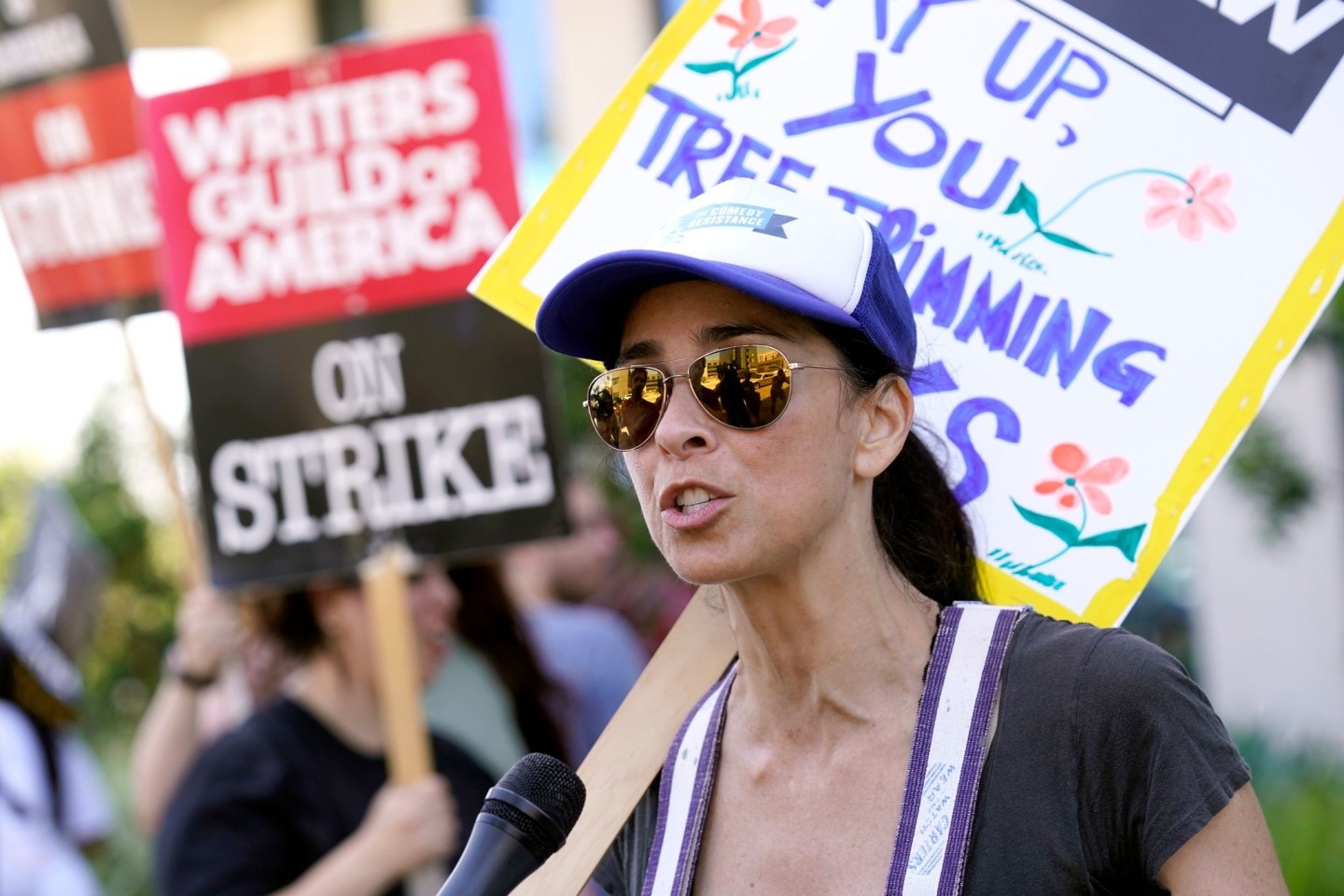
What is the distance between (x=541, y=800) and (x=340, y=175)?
91.0 inches

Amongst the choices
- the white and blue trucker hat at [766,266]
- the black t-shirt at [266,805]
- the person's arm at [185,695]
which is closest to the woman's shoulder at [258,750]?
the black t-shirt at [266,805]

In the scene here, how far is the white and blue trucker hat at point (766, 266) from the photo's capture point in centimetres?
184

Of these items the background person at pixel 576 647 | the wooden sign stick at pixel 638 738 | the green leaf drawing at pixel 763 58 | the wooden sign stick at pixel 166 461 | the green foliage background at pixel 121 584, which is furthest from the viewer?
the green foliage background at pixel 121 584

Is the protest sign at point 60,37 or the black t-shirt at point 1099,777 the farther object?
the protest sign at point 60,37

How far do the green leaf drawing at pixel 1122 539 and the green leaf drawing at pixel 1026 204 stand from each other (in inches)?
16.4

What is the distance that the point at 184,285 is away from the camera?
3812mm

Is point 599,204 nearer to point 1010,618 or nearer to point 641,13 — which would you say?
point 1010,618

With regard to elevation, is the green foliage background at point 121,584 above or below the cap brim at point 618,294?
below

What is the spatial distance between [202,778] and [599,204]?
6.17 ft

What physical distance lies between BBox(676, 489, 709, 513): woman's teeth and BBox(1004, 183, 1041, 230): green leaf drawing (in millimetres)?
631

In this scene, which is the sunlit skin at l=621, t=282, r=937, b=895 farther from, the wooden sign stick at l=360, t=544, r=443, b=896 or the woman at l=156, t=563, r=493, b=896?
the woman at l=156, t=563, r=493, b=896

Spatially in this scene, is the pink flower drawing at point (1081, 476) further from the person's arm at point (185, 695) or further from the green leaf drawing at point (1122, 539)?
the person's arm at point (185, 695)

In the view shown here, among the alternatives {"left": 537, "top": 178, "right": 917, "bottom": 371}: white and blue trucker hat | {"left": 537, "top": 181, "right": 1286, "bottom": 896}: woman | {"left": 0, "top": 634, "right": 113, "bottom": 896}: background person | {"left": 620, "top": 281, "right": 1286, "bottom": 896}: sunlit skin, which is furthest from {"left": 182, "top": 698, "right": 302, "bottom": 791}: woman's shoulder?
{"left": 537, "top": 178, "right": 917, "bottom": 371}: white and blue trucker hat

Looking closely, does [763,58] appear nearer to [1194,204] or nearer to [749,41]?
[749,41]
